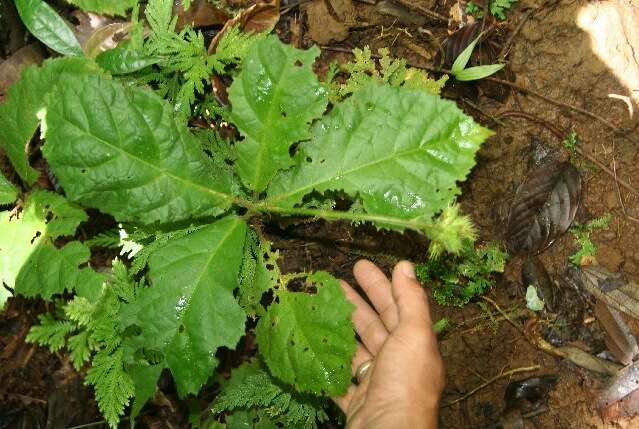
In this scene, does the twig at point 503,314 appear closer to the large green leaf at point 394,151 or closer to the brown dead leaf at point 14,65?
the large green leaf at point 394,151

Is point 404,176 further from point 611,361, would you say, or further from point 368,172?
point 611,361

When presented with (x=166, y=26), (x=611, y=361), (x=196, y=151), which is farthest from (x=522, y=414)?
(x=166, y=26)

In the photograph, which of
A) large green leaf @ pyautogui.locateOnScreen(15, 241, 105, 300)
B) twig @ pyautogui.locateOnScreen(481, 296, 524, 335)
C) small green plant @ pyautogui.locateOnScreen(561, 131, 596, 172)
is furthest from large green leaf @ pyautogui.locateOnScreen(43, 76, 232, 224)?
small green plant @ pyautogui.locateOnScreen(561, 131, 596, 172)

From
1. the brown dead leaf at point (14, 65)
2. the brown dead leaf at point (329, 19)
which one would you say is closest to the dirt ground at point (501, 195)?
the brown dead leaf at point (329, 19)

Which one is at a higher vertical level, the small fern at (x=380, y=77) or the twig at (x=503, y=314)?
the small fern at (x=380, y=77)

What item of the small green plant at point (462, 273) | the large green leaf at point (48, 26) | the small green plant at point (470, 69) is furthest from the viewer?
the small green plant at point (462, 273)

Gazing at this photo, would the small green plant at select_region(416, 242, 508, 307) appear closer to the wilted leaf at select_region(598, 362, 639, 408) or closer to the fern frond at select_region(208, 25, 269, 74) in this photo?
the wilted leaf at select_region(598, 362, 639, 408)

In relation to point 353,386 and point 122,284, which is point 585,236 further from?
point 122,284
